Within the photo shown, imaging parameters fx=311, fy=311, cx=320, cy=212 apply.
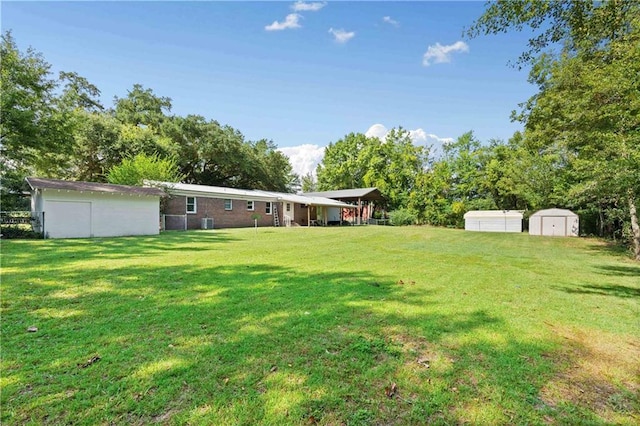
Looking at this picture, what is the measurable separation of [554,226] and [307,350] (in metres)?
27.6

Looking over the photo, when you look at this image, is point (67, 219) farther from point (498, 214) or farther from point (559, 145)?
point (498, 214)

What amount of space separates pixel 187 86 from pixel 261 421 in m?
18.6

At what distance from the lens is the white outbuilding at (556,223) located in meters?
23.5

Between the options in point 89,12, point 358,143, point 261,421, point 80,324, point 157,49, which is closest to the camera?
point 261,421

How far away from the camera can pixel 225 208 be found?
2328cm

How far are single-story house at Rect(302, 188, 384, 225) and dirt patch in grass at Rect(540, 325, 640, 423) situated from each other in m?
30.8

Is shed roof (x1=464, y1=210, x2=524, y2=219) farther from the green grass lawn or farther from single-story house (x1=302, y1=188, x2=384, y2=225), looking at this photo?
the green grass lawn

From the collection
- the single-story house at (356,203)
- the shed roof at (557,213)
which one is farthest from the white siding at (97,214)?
the shed roof at (557,213)

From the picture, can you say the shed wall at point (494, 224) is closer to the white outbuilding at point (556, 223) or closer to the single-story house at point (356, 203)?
the white outbuilding at point (556, 223)

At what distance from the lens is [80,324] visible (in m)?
3.56

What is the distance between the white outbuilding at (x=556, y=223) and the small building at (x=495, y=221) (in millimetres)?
2851

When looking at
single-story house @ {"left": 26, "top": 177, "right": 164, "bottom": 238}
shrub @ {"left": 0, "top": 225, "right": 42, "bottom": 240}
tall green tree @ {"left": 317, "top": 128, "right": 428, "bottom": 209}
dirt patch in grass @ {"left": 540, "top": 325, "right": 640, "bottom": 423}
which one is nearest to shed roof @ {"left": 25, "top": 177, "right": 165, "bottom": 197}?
single-story house @ {"left": 26, "top": 177, "right": 164, "bottom": 238}

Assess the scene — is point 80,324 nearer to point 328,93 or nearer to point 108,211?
point 108,211

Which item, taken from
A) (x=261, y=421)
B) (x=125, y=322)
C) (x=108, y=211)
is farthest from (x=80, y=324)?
(x=108, y=211)
